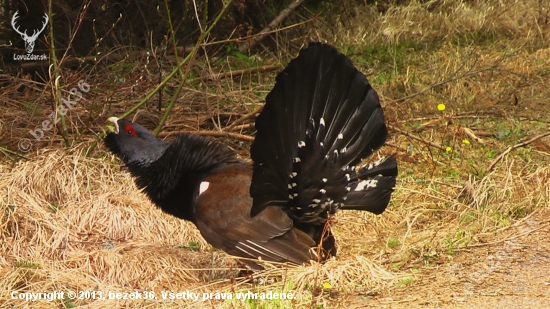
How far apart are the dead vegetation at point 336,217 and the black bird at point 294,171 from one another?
12.3 inches

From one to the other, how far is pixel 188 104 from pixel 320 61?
405cm

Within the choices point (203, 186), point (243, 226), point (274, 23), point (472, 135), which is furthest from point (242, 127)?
point (274, 23)

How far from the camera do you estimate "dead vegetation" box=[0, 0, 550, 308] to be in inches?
200

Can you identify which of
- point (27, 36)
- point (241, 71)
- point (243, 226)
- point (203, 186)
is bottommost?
point (241, 71)

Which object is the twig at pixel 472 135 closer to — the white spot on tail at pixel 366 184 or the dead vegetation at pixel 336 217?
the dead vegetation at pixel 336 217

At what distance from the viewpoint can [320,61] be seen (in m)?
4.69

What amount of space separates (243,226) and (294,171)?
0.55 meters

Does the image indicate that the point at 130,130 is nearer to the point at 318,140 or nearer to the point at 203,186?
the point at 203,186

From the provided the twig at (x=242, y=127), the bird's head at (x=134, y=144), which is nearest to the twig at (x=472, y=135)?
the twig at (x=242, y=127)

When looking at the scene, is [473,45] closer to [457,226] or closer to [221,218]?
[457,226]

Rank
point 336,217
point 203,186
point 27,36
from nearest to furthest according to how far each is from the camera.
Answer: point 203,186, point 336,217, point 27,36

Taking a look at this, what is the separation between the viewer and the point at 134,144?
5.74 meters

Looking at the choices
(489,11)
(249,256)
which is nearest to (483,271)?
(249,256)

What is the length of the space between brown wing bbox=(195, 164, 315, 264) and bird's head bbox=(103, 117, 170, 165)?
0.62 meters
